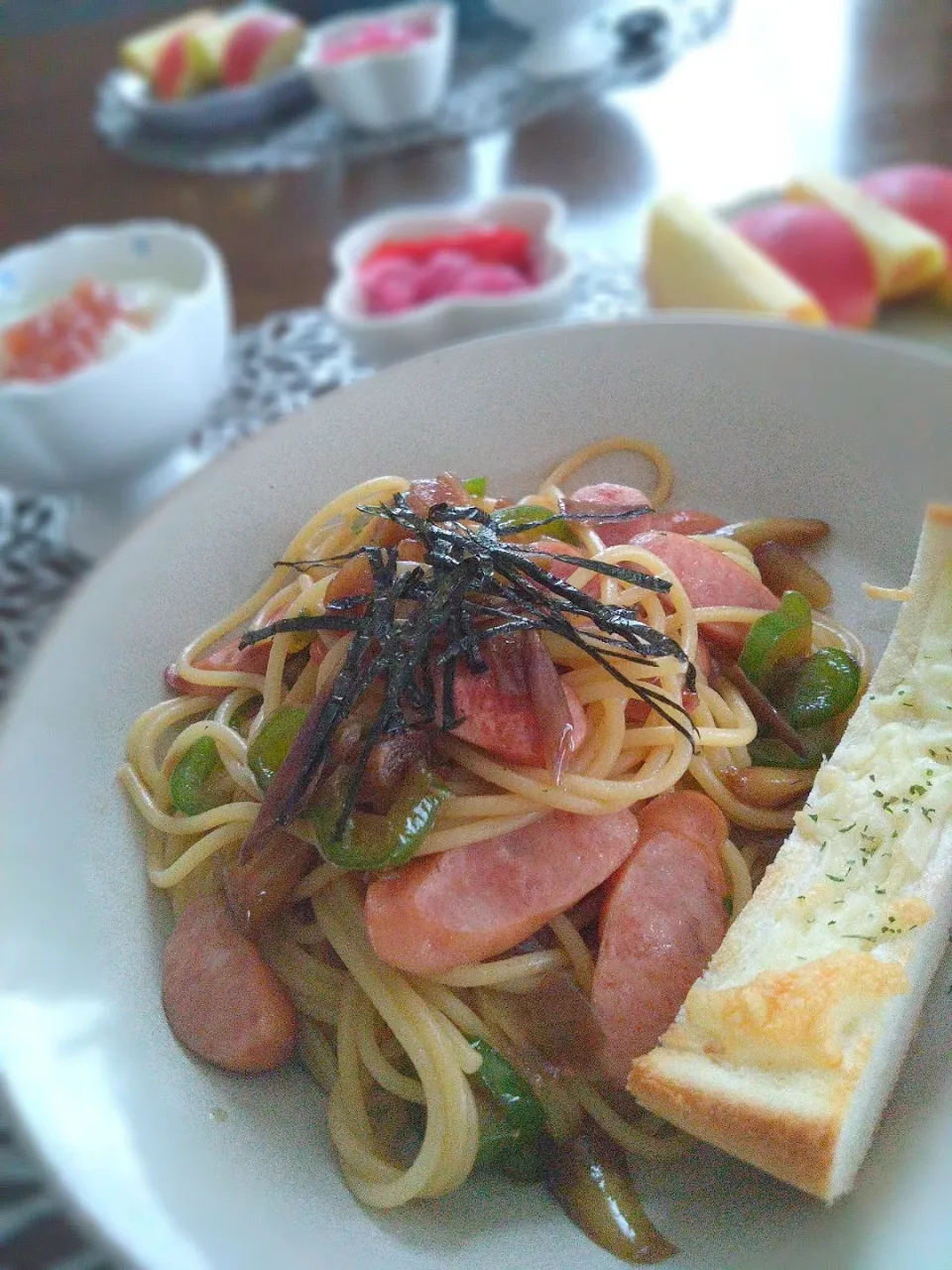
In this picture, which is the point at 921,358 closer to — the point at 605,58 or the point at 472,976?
the point at 472,976

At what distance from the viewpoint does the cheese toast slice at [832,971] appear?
4.10ft

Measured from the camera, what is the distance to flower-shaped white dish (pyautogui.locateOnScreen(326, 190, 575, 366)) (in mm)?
3084

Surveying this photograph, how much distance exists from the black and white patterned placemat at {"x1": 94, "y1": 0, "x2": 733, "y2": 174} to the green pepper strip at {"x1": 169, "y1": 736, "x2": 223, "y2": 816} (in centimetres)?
372

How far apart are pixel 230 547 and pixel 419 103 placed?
11.7 ft

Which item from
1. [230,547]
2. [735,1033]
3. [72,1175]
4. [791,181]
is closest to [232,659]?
[230,547]

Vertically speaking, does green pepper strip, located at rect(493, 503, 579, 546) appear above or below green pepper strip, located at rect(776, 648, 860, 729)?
above

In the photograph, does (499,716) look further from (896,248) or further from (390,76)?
(390,76)

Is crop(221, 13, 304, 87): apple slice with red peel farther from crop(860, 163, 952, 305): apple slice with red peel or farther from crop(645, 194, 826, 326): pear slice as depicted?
crop(860, 163, 952, 305): apple slice with red peel

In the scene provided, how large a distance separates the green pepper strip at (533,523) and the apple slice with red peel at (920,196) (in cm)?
201

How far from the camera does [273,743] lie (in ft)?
5.60

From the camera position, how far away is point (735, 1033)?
51.5 inches

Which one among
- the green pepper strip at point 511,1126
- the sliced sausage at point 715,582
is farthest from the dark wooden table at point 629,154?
the green pepper strip at point 511,1126

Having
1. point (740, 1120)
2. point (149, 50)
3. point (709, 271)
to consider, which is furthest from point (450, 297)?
point (149, 50)

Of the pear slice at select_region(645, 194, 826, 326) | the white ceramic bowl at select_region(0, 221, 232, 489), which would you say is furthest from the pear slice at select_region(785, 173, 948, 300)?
the white ceramic bowl at select_region(0, 221, 232, 489)
